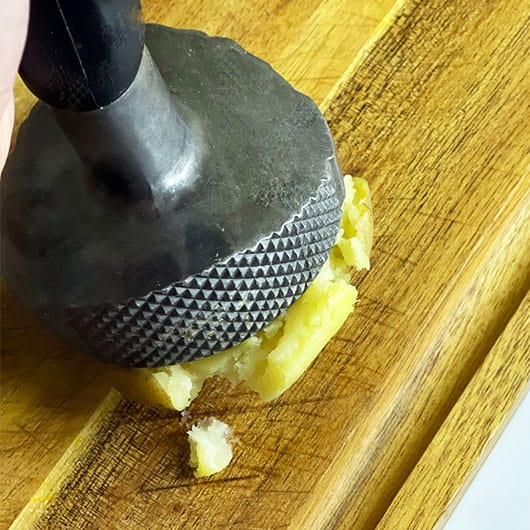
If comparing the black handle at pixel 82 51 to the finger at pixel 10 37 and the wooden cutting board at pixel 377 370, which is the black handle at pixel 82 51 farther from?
the wooden cutting board at pixel 377 370

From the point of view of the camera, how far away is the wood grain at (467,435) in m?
0.70

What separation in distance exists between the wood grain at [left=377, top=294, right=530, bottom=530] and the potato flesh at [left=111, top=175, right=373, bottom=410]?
108 millimetres

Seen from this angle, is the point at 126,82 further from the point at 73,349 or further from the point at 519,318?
the point at 519,318

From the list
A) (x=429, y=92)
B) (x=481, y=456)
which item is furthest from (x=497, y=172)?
(x=481, y=456)

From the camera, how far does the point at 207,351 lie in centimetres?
69

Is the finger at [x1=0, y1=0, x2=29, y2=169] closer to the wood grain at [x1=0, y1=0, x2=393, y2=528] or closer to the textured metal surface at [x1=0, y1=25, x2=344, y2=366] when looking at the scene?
the textured metal surface at [x1=0, y1=25, x2=344, y2=366]

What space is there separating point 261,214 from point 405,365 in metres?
0.17

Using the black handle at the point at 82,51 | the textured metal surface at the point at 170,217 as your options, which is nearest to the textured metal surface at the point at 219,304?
the textured metal surface at the point at 170,217

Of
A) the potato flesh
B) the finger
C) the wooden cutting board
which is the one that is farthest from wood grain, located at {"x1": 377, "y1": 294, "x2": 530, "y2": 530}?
the finger

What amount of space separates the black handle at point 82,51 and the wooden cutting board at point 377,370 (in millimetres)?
251

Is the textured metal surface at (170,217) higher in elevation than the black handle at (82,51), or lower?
lower

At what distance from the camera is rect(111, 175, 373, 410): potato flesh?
2.29ft

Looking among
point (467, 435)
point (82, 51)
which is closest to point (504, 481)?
point (467, 435)

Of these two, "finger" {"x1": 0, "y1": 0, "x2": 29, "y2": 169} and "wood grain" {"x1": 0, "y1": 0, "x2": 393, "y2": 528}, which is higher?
"finger" {"x1": 0, "y1": 0, "x2": 29, "y2": 169}
